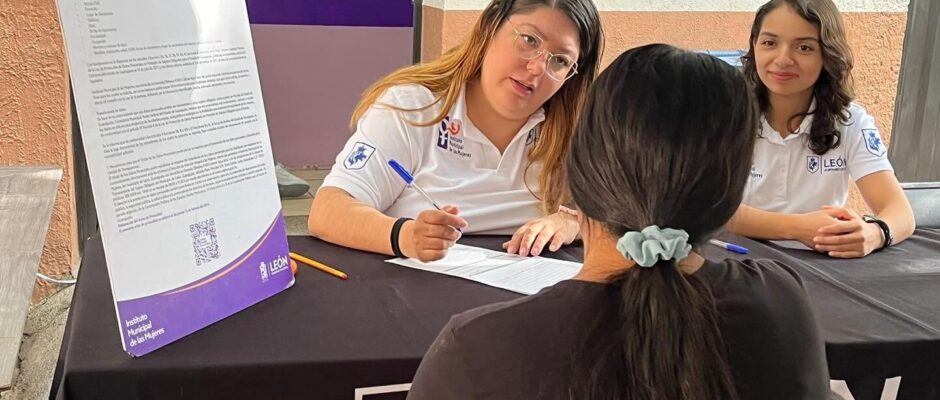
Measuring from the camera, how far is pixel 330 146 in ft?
12.9

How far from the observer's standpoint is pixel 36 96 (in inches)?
109

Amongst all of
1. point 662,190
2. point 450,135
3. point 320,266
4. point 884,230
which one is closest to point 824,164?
point 884,230

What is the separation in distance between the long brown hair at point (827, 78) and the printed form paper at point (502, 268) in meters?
0.81

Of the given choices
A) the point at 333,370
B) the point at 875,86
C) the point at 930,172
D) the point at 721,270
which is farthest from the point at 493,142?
→ the point at 930,172

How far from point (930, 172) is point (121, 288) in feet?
12.3

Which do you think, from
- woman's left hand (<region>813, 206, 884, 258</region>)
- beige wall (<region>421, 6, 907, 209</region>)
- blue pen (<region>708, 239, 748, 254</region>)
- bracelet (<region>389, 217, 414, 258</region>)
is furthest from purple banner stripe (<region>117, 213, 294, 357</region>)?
beige wall (<region>421, 6, 907, 209</region>)

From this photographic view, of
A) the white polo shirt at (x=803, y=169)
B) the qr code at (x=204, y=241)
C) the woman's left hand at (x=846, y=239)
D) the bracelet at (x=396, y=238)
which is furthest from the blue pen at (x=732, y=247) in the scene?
the qr code at (x=204, y=241)

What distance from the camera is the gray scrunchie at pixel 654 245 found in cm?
81

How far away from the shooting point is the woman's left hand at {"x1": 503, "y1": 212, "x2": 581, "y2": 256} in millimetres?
1651

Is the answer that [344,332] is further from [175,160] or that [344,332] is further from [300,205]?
[300,205]

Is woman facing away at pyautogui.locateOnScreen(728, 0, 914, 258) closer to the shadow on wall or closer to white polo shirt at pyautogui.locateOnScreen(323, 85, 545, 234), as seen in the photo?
white polo shirt at pyautogui.locateOnScreen(323, 85, 545, 234)

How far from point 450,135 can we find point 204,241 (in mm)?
771

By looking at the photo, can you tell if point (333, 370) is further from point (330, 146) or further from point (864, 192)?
point (330, 146)

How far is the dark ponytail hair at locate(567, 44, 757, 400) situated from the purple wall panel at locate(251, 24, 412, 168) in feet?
9.59
